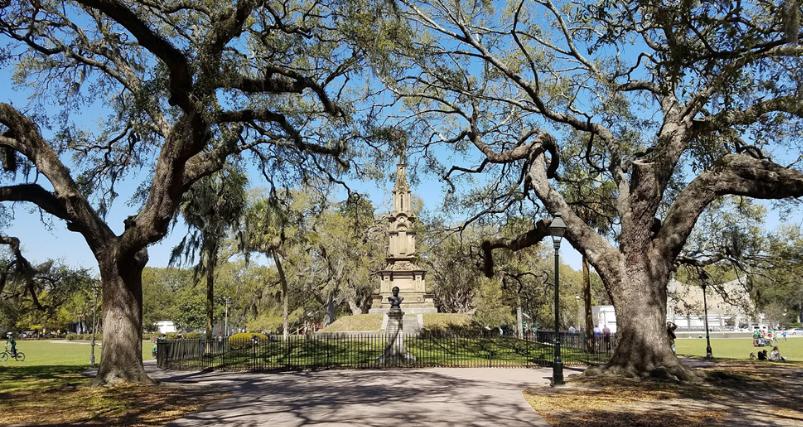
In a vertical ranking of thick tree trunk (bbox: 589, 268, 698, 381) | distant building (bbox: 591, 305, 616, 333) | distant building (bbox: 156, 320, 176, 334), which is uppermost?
thick tree trunk (bbox: 589, 268, 698, 381)

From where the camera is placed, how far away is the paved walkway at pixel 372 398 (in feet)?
31.1

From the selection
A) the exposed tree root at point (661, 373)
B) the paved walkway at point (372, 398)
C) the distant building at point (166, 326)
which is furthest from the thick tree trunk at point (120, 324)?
the distant building at point (166, 326)

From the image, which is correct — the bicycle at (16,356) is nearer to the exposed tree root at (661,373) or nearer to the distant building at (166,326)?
the exposed tree root at (661,373)

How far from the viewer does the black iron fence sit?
21.3 meters

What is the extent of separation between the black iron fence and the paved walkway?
2.19 metres

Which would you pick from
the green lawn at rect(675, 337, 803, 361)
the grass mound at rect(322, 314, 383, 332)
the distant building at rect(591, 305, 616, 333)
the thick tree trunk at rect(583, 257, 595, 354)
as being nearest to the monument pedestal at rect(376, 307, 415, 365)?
the thick tree trunk at rect(583, 257, 595, 354)

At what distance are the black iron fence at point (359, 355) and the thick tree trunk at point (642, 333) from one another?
671cm

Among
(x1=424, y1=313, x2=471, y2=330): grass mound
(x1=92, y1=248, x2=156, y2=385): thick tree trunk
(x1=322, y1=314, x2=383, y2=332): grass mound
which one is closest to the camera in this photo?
(x1=92, y1=248, x2=156, y2=385): thick tree trunk

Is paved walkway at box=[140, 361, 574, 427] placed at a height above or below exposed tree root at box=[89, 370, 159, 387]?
below

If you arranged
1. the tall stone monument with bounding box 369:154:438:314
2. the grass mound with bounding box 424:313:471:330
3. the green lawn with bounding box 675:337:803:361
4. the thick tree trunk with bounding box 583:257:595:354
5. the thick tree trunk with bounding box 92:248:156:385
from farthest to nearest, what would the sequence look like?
the tall stone monument with bounding box 369:154:438:314
the grass mound with bounding box 424:313:471:330
the green lawn with bounding box 675:337:803:361
the thick tree trunk with bounding box 583:257:595:354
the thick tree trunk with bounding box 92:248:156:385

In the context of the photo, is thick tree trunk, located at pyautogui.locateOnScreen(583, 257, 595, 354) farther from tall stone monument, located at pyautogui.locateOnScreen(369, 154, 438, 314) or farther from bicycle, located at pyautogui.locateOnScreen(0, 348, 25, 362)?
bicycle, located at pyautogui.locateOnScreen(0, 348, 25, 362)

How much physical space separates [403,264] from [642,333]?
81.6 ft

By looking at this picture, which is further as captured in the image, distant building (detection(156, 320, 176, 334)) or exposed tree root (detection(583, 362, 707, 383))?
distant building (detection(156, 320, 176, 334))

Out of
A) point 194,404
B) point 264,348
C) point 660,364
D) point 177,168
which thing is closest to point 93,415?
point 194,404
